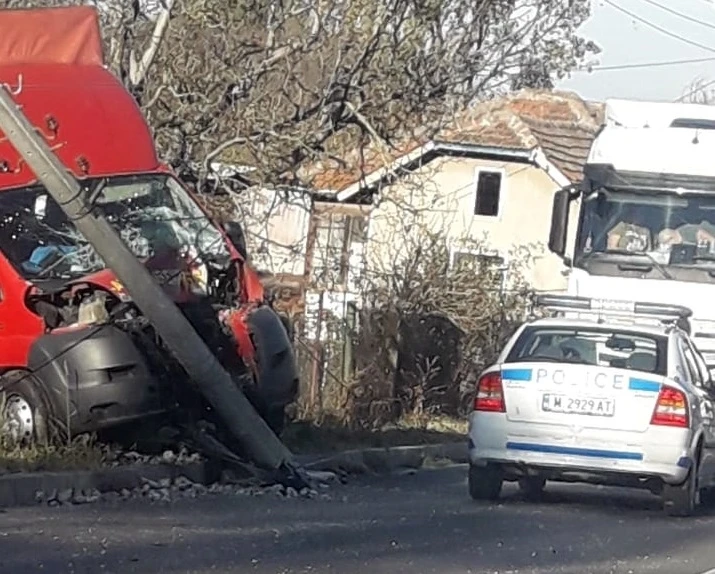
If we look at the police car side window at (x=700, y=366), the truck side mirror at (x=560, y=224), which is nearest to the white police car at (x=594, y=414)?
the police car side window at (x=700, y=366)

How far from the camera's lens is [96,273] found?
13.7 metres

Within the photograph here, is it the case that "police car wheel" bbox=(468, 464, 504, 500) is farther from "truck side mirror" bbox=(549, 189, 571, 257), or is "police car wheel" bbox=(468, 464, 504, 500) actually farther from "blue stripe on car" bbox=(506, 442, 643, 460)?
"truck side mirror" bbox=(549, 189, 571, 257)

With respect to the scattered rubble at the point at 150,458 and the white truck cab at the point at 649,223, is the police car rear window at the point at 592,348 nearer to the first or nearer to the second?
the scattered rubble at the point at 150,458

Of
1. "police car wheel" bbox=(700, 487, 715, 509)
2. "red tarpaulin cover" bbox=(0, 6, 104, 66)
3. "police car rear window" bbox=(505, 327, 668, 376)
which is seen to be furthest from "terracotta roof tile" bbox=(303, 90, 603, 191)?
"police car rear window" bbox=(505, 327, 668, 376)

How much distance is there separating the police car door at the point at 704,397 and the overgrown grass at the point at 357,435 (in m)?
3.65

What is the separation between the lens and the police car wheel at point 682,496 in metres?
13.8

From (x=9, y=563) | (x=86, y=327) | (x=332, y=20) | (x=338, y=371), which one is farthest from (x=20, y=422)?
(x=332, y=20)

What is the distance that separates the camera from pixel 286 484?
13859mm

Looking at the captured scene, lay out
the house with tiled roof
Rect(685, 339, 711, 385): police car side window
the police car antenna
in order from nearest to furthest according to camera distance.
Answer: Rect(685, 339, 711, 385): police car side window
the police car antenna
the house with tiled roof

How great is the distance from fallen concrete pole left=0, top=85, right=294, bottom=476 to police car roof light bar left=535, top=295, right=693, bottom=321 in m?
3.90

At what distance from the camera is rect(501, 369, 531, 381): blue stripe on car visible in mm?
13844

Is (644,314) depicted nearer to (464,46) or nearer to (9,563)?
(464,46)

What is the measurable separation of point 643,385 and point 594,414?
440mm

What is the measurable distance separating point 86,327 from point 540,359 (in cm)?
360
